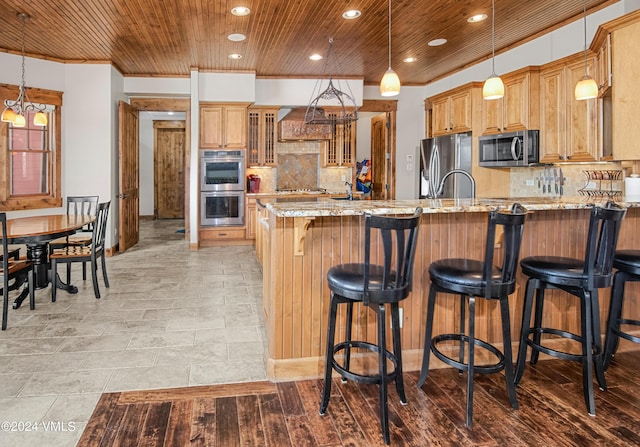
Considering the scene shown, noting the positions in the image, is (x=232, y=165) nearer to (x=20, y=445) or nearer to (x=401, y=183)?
(x=401, y=183)

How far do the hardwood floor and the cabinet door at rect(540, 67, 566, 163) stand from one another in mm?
2532

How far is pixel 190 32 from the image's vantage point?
5.21 meters

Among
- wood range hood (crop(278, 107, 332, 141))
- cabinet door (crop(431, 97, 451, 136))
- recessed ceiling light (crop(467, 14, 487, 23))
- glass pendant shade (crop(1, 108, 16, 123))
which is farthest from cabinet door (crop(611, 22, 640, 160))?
glass pendant shade (crop(1, 108, 16, 123))

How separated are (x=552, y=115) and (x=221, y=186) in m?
4.88

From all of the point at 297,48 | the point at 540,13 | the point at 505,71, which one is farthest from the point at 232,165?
the point at 540,13

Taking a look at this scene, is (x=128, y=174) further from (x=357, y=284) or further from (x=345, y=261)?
(x=357, y=284)

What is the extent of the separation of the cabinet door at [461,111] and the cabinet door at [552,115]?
1.14 meters

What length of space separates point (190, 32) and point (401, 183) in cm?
433

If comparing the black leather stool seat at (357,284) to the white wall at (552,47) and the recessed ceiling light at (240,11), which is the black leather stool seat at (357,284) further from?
the white wall at (552,47)

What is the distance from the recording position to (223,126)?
735 centimetres

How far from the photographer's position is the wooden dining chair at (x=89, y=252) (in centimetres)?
423

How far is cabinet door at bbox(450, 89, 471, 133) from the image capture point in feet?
18.9

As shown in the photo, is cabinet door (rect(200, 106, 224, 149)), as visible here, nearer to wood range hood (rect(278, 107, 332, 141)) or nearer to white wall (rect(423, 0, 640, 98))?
wood range hood (rect(278, 107, 332, 141))

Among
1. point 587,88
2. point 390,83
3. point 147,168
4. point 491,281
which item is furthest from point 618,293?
point 147,168
